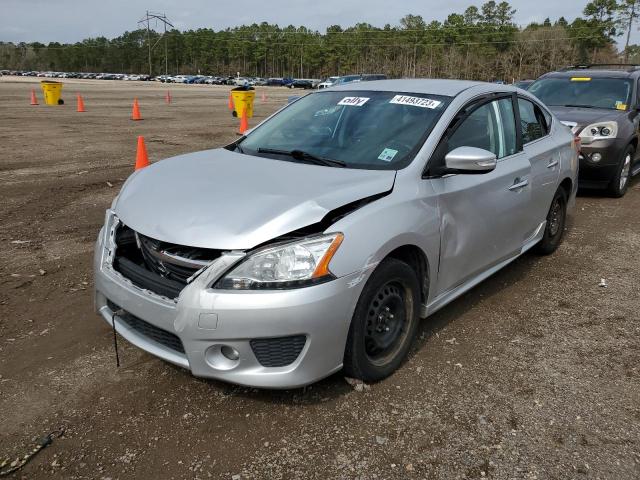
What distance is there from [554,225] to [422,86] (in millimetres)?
2299

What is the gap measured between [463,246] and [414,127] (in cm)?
85

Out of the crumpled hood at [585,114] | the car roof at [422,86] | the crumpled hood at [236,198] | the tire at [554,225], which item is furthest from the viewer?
the crumpled hood at [585,114]

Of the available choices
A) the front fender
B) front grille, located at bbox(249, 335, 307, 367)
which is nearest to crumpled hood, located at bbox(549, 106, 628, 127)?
the front fender

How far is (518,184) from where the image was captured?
4.13m

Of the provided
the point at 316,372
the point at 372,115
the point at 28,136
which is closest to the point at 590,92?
the point at 372,115

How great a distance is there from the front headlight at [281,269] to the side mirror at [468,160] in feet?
3.60

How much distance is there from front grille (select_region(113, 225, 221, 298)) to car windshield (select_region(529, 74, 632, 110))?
303 inches

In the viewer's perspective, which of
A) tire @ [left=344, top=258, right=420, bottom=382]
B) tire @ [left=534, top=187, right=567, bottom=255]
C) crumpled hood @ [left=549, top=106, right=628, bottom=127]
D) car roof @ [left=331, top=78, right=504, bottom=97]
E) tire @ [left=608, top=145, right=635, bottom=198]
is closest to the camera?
tire @ [left=344, top=258, right=420, bottom=382]

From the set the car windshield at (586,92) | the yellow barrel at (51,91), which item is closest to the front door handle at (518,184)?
the car windshield at (586,92)

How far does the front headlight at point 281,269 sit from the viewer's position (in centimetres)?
255

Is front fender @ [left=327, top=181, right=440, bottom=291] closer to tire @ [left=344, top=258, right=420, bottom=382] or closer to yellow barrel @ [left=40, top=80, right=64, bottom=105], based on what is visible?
tire @ [left=344, top=258, right=420, bottom=382]

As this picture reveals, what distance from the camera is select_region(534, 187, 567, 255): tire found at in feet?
16.9

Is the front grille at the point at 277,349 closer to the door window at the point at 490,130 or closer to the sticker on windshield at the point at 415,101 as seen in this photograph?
the door window at the point at 490,130

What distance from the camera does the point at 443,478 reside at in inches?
94.8
